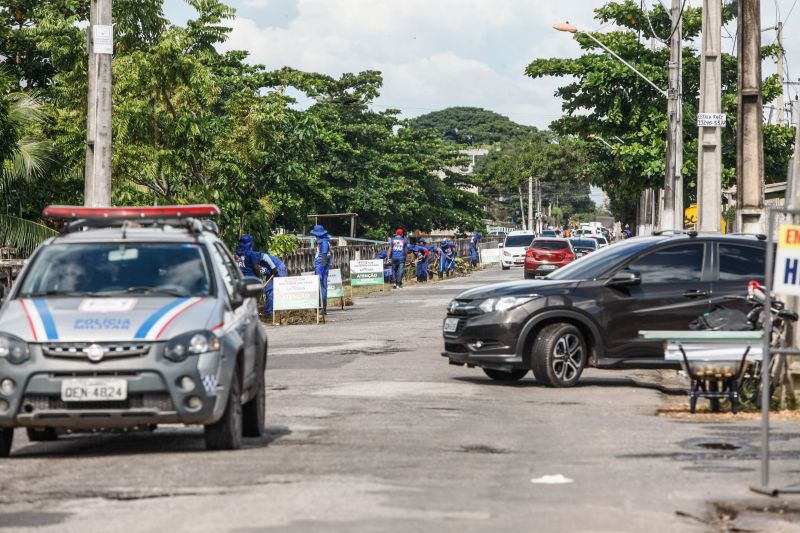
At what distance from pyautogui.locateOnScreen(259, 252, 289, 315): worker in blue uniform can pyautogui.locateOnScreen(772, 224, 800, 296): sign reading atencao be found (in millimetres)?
18041

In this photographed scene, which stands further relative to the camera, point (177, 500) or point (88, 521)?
point (177, 500)

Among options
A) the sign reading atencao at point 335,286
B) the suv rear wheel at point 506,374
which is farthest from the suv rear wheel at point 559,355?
the sign reading atencao at point 335,286

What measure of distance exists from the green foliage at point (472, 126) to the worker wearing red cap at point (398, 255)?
12011 centimetres

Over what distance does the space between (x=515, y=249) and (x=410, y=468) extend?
54.6 meters

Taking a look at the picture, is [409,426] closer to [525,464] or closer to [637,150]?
[525,464]

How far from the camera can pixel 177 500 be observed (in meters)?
8.58

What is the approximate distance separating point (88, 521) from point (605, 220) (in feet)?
600

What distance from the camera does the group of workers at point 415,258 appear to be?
46.1m

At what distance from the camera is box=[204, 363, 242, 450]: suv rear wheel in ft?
34.8

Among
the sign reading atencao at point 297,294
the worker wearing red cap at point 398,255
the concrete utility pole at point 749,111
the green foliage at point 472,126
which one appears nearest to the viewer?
the concrete utility pole at point 749,111

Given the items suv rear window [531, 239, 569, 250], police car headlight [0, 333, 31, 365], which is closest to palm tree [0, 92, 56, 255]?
police car headlight [0, 333, 31, 365]

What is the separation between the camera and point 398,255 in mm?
46062

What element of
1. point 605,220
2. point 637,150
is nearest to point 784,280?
point 637,150

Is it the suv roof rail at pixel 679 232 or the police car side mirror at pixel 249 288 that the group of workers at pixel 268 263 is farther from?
the police car side mirror at pixel 249 288
